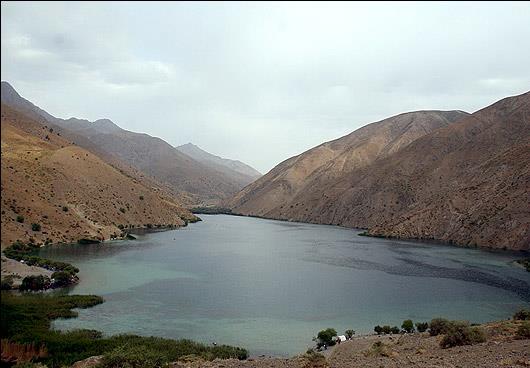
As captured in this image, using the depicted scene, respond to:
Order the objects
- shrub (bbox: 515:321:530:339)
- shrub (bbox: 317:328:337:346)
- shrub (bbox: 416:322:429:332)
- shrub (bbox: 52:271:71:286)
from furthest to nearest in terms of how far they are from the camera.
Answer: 1. shrub (bbox: 52:271:71:286)
2. shrub (bbox: 416:322:429:332)
3. shrub (bbox: 317:328:337:346)
4. shrub (bbox: 515:321:530:339)

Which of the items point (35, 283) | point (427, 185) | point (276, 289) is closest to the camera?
point (35, 283)

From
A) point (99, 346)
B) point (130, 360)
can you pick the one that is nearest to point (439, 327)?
point (130, 360)

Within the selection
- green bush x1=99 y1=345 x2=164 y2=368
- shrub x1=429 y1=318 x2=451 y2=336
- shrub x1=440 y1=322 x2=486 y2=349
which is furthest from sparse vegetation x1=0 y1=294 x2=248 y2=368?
shrub x1=429 y1=318 x2=451 y2=336

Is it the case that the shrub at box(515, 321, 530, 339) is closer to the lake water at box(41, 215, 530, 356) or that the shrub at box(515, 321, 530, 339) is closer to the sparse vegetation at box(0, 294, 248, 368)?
the lake water at box(41, 215, 530, 356)

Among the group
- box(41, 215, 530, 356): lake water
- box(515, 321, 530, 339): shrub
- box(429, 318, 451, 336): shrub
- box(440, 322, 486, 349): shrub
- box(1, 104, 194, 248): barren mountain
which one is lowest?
box(41, 215, 530, 356): lake water

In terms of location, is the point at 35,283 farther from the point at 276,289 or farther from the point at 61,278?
the point at 276,289

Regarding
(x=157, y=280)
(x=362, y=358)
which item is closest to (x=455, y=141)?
(x=157, y=280)

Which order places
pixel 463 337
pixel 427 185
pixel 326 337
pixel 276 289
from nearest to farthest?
pixel 463 337 < pixel 326 337 < pixel 276 289 < pixel 427 185

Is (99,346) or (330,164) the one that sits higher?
(330,164)
